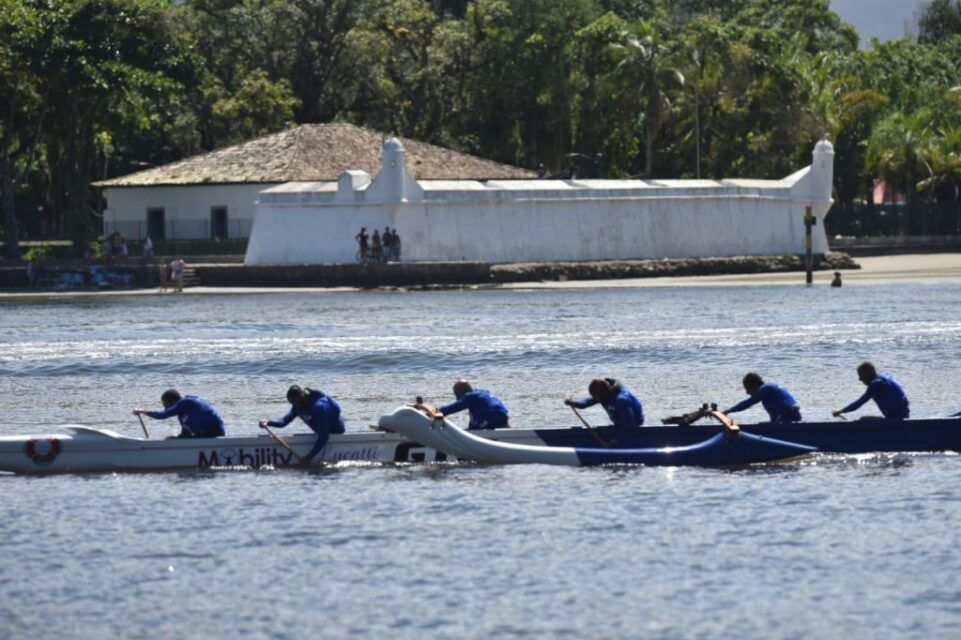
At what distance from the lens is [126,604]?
65.1 ft

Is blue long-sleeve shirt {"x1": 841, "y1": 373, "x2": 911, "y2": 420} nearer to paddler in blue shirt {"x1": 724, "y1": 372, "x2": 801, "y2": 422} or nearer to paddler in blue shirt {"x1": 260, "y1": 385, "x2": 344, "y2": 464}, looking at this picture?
paddler in blue shirt {"x1": 724, "y1": 372, "x2": 801, "y2": 422}

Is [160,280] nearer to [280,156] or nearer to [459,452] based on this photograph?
[280,156]

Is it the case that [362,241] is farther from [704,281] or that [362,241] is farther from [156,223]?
[704,281]

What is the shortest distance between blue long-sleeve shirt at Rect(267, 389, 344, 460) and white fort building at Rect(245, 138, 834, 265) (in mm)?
36818

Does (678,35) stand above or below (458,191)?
above

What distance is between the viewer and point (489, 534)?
2283cm

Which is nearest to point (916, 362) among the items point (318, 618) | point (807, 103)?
point (318, 618)

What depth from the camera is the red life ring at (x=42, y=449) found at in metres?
26.2

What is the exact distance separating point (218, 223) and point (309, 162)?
4.09 metres

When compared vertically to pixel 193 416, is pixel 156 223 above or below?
above

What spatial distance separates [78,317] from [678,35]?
3060cm

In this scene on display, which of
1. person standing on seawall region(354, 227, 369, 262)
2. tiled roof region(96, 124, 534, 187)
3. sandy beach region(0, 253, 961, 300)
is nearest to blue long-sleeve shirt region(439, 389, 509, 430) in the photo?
sandy beach region(0, 253, 961, 300)

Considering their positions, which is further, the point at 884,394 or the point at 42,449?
the point at 42,449

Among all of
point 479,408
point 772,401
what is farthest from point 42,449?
point 772,401
